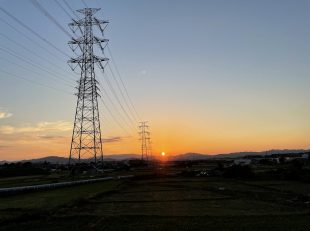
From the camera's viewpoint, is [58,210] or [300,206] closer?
[58,210]

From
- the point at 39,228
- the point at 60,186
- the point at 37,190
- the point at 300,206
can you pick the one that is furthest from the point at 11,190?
the point at 300,206

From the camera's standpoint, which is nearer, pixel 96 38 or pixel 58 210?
pixel 58 210

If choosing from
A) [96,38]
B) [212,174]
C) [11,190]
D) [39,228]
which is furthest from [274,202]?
[212,174]

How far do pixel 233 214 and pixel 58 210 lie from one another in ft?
28.2

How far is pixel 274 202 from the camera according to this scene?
26219mm

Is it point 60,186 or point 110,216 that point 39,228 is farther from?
point 60,186

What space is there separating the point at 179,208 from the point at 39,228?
8893mm

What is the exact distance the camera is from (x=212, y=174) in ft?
250

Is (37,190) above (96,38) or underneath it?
underneath

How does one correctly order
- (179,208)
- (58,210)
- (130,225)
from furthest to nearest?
(179,208) < (58,210) < (130,225)

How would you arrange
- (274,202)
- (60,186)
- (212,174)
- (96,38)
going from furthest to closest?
(212,174) → (96,38) → (60,186) → (274,202)

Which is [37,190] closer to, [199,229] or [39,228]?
[39,228]

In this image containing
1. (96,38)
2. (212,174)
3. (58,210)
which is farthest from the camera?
(212,174)

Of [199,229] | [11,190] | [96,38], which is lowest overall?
[199,229]
